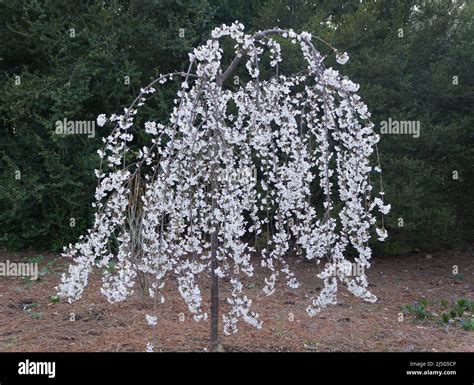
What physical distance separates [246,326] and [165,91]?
2.87 meters

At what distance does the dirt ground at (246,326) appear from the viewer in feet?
12.1

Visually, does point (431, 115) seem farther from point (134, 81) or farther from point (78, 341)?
point (78, 341)

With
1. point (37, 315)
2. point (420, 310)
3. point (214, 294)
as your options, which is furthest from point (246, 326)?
point (37, 315)

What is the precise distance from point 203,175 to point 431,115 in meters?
3.39

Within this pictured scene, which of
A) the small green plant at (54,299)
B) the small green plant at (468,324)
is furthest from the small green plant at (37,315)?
the small green plant at (468,324)

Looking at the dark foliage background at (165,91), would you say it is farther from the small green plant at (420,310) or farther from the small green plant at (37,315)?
the small green plant at (37,315)

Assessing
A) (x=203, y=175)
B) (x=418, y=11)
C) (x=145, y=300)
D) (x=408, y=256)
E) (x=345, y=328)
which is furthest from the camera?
(x=408, y=256)

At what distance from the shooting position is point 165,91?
578 cm

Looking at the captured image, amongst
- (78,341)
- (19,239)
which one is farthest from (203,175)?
(19,239)

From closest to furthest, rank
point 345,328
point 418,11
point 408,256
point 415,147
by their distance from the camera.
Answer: point 345,328 → point 415,147 → point 418,11 → point 408,256

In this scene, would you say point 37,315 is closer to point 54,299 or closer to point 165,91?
point 54,299

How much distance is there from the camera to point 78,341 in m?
3.69

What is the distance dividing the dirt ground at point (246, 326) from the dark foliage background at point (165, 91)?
789 millimetres

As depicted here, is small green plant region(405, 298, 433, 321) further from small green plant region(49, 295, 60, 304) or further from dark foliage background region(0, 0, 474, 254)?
small green plant region(49, 295, 60, 304)
